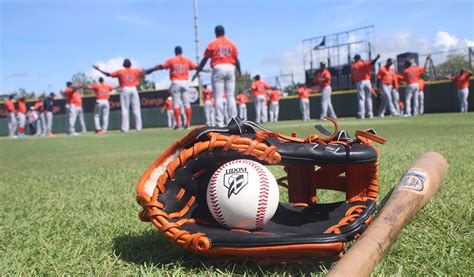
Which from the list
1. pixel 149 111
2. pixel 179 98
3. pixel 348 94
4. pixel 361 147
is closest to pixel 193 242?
pixel 361 147

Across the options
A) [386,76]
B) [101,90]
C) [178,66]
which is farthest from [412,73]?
[101,90]

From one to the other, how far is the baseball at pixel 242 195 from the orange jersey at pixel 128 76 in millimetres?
11398

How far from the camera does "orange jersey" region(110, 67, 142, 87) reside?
12.4 meters

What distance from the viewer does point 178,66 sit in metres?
11.2

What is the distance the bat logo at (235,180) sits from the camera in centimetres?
154

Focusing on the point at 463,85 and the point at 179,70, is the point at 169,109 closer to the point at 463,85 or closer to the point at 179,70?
the point at 179,70

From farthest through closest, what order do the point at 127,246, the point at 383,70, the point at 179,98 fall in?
the point at 383,70
the point at 179,98
the point at 127,246

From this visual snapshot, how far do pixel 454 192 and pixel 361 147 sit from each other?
1.05 metres

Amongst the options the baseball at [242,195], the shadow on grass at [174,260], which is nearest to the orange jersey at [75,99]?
the shadow on grass at [174,260]

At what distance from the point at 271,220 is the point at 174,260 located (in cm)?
44

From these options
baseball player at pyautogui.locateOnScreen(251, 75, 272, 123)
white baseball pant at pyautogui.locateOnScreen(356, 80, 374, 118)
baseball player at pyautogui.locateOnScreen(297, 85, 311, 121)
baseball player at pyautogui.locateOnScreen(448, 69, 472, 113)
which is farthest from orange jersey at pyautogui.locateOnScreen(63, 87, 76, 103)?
baseball player at pyautogui.locateOnScreen(448, 69, 472, 113)

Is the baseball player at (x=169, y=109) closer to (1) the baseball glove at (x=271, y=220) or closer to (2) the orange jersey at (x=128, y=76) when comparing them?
(2) the orange jersey at (x=128, y=76)

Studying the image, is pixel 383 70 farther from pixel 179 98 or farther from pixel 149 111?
pixel 149 111

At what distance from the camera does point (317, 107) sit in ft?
72.8
